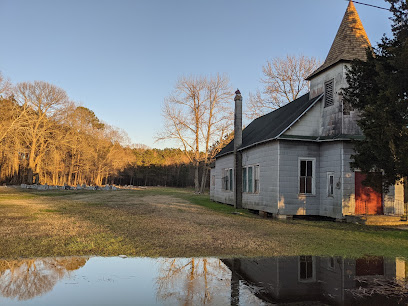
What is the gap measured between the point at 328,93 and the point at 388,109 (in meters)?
7.09

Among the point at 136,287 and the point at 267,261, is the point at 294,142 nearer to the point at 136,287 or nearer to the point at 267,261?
the point at 267,261

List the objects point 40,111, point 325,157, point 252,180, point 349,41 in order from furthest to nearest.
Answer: point 40,111
point 252,180
point 349,41
point 325,157

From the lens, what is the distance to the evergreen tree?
395 inches

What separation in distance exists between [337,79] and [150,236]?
1211cm

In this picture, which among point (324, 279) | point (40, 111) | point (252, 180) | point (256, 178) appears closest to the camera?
point (324, 279)

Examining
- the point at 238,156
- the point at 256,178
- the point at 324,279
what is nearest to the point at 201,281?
the point at 324,279

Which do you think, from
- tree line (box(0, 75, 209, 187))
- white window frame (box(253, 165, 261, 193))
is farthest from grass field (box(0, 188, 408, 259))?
tree line (box(0, 75, 209, 187))

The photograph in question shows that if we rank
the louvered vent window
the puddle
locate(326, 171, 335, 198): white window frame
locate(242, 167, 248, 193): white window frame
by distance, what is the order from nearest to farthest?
the puddle < locate(326, 171, 335, 198): white window frame < the louvered vent window < locate(242, 167, 248, 193): white window frame

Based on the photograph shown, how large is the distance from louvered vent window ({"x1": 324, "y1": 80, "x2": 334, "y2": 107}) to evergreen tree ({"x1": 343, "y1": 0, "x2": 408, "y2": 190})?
498cm

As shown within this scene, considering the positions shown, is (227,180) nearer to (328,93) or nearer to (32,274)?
(328,93)

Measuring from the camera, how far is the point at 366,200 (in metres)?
15.7

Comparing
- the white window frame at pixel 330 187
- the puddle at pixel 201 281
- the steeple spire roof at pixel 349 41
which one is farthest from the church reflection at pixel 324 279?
the steeple spire roof at pixel 349 41

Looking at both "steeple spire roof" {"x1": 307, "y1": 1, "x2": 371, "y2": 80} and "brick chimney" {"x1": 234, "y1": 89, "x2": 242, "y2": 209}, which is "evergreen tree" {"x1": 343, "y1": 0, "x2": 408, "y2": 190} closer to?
"steeple spire roof" {"x1": 307, "y1": 1, "x2": 371, "y2": 80}

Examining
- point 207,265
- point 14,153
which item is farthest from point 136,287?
point 14,153
